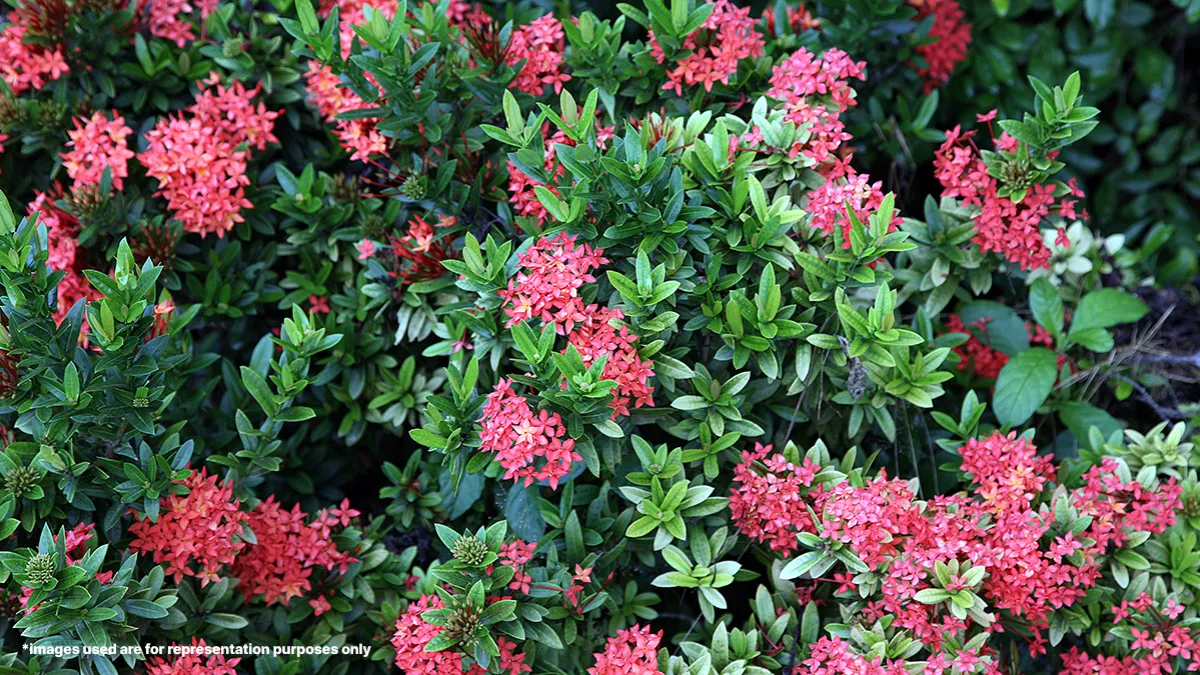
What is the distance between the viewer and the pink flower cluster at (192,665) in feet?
6.30

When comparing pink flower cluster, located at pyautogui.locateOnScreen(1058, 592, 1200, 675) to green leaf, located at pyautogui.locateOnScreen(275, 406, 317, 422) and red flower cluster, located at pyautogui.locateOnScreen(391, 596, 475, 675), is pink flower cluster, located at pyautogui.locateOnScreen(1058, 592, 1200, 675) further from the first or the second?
green leaf, located at pyautogui.locateOnScreen(275, 406, 317, 422)

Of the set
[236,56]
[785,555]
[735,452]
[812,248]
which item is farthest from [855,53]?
[236,56]

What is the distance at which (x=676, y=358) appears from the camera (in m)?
2.06

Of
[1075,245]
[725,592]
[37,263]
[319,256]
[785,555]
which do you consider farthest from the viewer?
[1075,245]

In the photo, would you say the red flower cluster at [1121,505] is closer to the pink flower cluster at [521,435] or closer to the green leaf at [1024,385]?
the green leaf at [1024,385]

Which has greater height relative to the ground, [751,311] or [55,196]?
[55,196]

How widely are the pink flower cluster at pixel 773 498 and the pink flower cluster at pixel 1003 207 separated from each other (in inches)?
27.6

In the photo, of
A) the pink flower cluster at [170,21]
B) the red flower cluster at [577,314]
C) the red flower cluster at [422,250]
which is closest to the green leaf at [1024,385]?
the red flower cluster at [577,314]

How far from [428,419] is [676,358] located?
57 cm

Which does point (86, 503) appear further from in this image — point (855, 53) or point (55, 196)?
point (855, 53)

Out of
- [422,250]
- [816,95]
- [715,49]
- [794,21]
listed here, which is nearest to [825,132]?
[816,95]

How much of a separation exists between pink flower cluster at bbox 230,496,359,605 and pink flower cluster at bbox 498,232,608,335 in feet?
2.25

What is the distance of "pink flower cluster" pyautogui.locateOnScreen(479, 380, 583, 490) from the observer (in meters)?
1.82

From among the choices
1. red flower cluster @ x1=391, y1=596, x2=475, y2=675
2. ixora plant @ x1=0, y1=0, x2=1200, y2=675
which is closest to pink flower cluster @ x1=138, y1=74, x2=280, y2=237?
ixora plant @ x1=0, y1=0, x2=1200, y2=675
